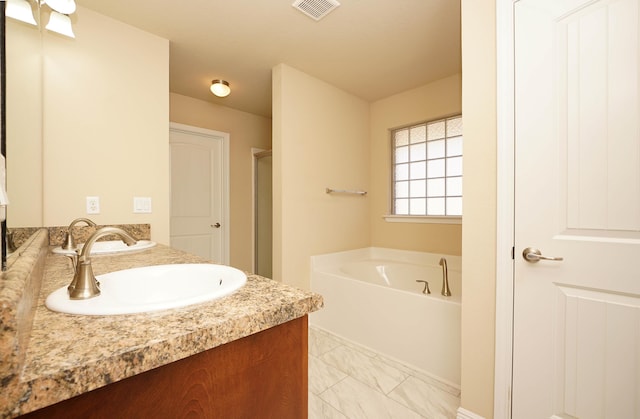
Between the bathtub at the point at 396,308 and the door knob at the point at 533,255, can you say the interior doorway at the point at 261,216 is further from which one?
the door knob at the point at 533,255

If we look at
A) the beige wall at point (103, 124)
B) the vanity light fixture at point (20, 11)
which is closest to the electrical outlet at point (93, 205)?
the beige wall at point (103, 124)

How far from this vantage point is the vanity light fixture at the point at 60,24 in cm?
152

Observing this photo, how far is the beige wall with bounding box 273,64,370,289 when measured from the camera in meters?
2.42

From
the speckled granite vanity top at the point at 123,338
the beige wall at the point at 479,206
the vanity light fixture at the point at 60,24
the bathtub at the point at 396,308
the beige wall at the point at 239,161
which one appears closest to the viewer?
the speckled granite vanity top at the point at 123,338

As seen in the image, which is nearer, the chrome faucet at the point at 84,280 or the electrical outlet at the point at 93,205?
the chrome faucet at the point at 84,280

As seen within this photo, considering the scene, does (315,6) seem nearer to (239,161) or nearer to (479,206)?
(479,206)

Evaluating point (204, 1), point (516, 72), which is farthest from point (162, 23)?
point (516, 72)

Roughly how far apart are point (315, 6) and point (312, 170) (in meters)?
1.29

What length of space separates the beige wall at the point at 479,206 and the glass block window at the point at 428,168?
150 cm

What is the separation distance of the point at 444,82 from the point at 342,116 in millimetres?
1057

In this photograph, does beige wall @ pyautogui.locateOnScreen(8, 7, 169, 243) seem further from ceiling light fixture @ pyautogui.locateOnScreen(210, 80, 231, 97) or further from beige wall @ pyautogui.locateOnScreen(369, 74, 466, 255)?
beige wall @ pyautogui.locateOnScreen(369, 74, 466, 255)

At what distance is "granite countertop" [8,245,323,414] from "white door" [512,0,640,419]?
3.50ft

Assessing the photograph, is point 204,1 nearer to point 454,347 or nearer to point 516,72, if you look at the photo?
point 516,72

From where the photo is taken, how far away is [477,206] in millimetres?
1288
